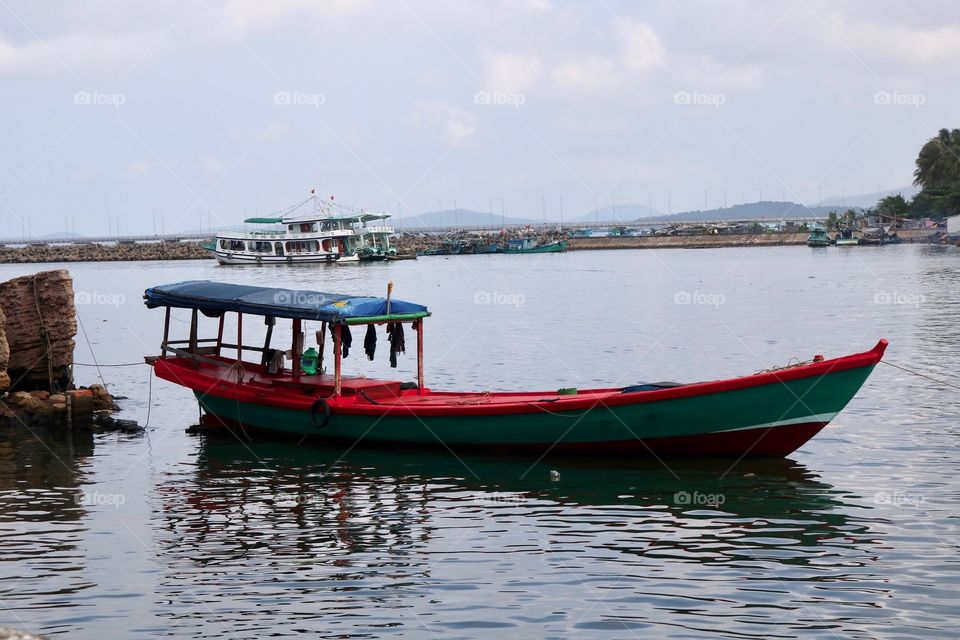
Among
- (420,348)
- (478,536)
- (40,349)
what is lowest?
(478,536)

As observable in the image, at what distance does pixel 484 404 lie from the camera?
55.5ft

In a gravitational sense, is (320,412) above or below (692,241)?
below

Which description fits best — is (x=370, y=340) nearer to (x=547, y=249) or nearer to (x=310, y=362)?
(x=310, y=362)

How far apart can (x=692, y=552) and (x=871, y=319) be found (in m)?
31.4

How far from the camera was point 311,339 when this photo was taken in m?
35.7

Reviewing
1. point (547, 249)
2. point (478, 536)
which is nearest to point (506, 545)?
point (478, 536)

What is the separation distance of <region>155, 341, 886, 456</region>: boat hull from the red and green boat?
0.02 m

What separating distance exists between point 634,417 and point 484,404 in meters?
2.64

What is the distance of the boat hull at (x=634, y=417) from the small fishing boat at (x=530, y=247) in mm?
125824

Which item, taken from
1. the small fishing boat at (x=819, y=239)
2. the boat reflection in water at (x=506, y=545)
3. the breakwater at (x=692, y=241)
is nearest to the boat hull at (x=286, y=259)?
the breakwater at (x=692, y=241)

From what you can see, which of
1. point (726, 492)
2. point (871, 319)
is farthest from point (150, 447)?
point (871, 319)

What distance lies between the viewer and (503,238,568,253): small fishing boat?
469ft

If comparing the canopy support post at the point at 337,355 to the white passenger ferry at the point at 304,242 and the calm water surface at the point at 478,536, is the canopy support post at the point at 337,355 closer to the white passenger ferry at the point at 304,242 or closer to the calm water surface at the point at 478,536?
the calm water surface at the point at 478,536

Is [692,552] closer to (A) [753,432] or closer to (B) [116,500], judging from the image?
(A) [753,432]
